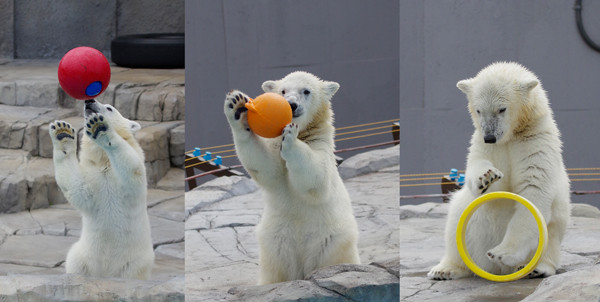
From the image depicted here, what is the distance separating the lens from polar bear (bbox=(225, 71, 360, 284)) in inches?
108

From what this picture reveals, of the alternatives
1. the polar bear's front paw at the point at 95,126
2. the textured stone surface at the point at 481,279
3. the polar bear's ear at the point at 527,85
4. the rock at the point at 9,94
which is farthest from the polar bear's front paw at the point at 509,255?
Answer: the rock at the point at 9,94

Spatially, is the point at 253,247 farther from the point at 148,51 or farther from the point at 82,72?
the point at 148,51

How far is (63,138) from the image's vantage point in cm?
295

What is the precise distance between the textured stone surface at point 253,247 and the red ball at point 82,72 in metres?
0.48

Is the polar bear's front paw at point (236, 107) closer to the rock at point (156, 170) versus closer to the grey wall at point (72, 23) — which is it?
the rock at point (156, 170)

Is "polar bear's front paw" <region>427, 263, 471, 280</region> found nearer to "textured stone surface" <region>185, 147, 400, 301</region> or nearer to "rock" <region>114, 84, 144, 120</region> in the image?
"textured stone surface" <region>185, 147, 400, 301</region>

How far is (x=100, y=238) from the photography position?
10.2ft

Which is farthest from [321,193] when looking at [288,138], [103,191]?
[103,191]

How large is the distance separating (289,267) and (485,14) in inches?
129

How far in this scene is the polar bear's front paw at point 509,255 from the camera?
357cm

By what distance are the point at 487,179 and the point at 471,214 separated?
220 mm

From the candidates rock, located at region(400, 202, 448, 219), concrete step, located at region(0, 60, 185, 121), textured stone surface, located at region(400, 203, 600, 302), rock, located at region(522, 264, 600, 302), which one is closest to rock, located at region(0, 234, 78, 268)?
concrete step, located at region(0, 60, 185, 121)

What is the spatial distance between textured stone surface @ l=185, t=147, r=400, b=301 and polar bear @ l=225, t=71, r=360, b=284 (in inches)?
1.8

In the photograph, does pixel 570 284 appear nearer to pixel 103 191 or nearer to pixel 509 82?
pixel 509 82
